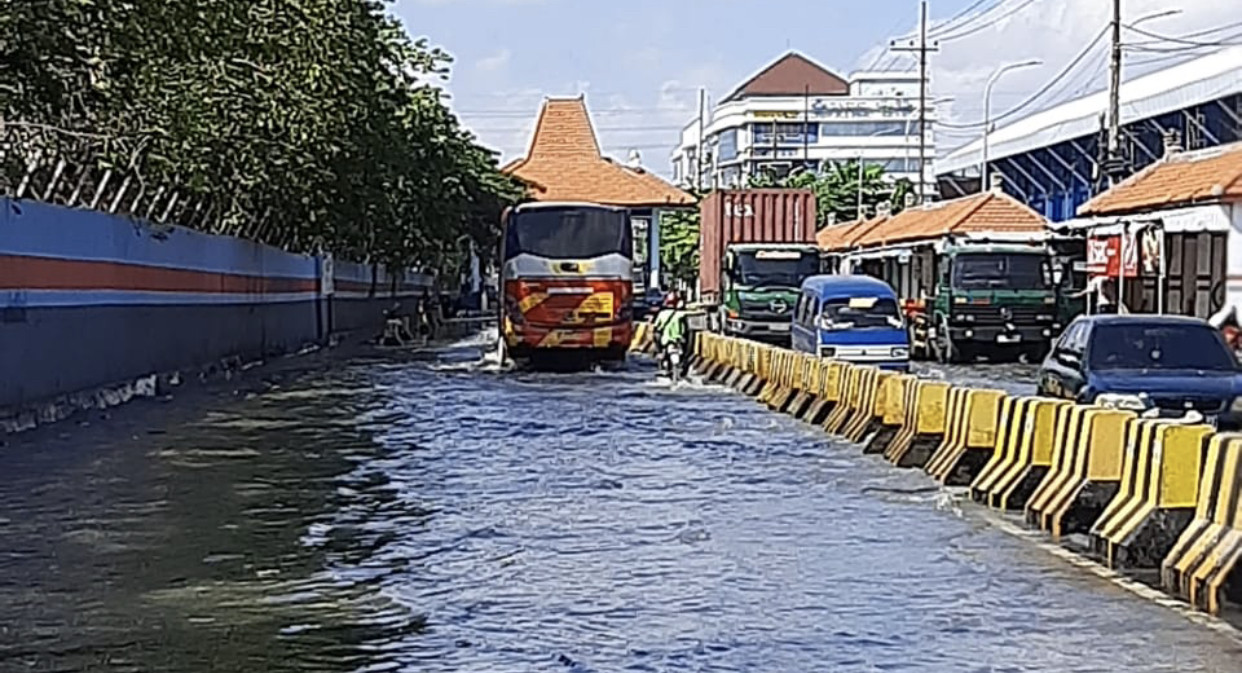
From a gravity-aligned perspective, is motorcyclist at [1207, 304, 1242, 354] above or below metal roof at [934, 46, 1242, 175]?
below

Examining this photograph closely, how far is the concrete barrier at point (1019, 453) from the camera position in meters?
15.9

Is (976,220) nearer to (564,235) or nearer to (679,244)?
(564,235)

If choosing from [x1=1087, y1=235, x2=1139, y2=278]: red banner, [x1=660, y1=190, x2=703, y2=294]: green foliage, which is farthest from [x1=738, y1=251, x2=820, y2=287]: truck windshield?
[x1=660, y1=190, x2=703, y2=294]: green foliage

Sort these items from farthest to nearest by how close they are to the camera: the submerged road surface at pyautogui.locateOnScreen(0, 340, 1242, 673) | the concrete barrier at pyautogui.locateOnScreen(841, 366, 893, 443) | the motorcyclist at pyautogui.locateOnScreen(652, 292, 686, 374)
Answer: the motorcyclist at pyautogui.locateOnScreen(652, 292, 686, 374) < the concrete barrier at pyautogui.locateOnScreen(841, 366, 893, 443) < the submerged road surface at pyautogui.locateOnScreen(0, 340, 1242, 673)

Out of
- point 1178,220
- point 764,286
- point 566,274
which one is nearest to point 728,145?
point 764,286

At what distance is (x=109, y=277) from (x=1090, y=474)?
682 inches

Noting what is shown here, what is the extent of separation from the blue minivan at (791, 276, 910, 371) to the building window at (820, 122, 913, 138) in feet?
398

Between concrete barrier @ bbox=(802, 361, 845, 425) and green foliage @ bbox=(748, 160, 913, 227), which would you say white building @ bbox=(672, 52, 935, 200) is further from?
concrete barrier @ bbox=(802, 361, 845, 425)

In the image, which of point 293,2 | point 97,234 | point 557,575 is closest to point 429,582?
point 557,575

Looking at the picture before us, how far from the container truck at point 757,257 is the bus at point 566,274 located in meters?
7.61

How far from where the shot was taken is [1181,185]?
39125 mm

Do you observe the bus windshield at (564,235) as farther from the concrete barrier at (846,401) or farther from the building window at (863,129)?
the building window at (863,129)

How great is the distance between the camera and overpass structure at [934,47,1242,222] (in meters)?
61.6

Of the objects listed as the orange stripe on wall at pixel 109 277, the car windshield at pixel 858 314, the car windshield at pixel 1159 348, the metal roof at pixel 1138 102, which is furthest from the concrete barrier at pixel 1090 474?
the metal roof at pixel 1138 102
